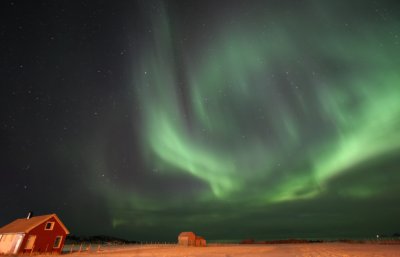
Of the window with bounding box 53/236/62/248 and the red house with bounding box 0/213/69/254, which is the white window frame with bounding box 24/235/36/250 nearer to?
the red house with bounding box 0/213/69/254

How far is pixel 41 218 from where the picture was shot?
138ft

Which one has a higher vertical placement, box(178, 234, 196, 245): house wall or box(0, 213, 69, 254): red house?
box(178, 234, 196, 245): house wall

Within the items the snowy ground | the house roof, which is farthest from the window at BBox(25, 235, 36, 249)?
the snowy ground

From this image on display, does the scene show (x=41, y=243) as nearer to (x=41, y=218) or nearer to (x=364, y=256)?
(x=41, y=218)

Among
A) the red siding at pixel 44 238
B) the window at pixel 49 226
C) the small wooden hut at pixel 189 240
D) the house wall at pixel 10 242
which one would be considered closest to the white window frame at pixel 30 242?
the red siding at pixel 44 238

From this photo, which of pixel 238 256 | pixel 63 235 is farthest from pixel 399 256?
pixel 63 235

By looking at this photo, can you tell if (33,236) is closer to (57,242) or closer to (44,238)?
(44,238)

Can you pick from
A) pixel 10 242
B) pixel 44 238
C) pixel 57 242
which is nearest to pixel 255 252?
pixel 57 242

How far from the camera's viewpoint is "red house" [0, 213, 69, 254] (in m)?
38.6

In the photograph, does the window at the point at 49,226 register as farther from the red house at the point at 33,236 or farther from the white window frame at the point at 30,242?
the white window frame at the point at 30,242

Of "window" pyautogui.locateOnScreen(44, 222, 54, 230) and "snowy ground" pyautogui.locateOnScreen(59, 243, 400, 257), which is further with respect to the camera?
"window" pyautogui.locateOnScreen(44, 222, 54, 230)

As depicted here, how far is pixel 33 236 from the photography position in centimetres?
3966

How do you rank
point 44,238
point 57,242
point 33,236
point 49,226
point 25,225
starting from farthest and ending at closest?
point 57,242 → point 49,226 → point 25,225 → point 44,238 → point 33,236

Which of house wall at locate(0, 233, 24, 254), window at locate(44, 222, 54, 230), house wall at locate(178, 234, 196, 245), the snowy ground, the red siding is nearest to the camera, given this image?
the snowy ground
